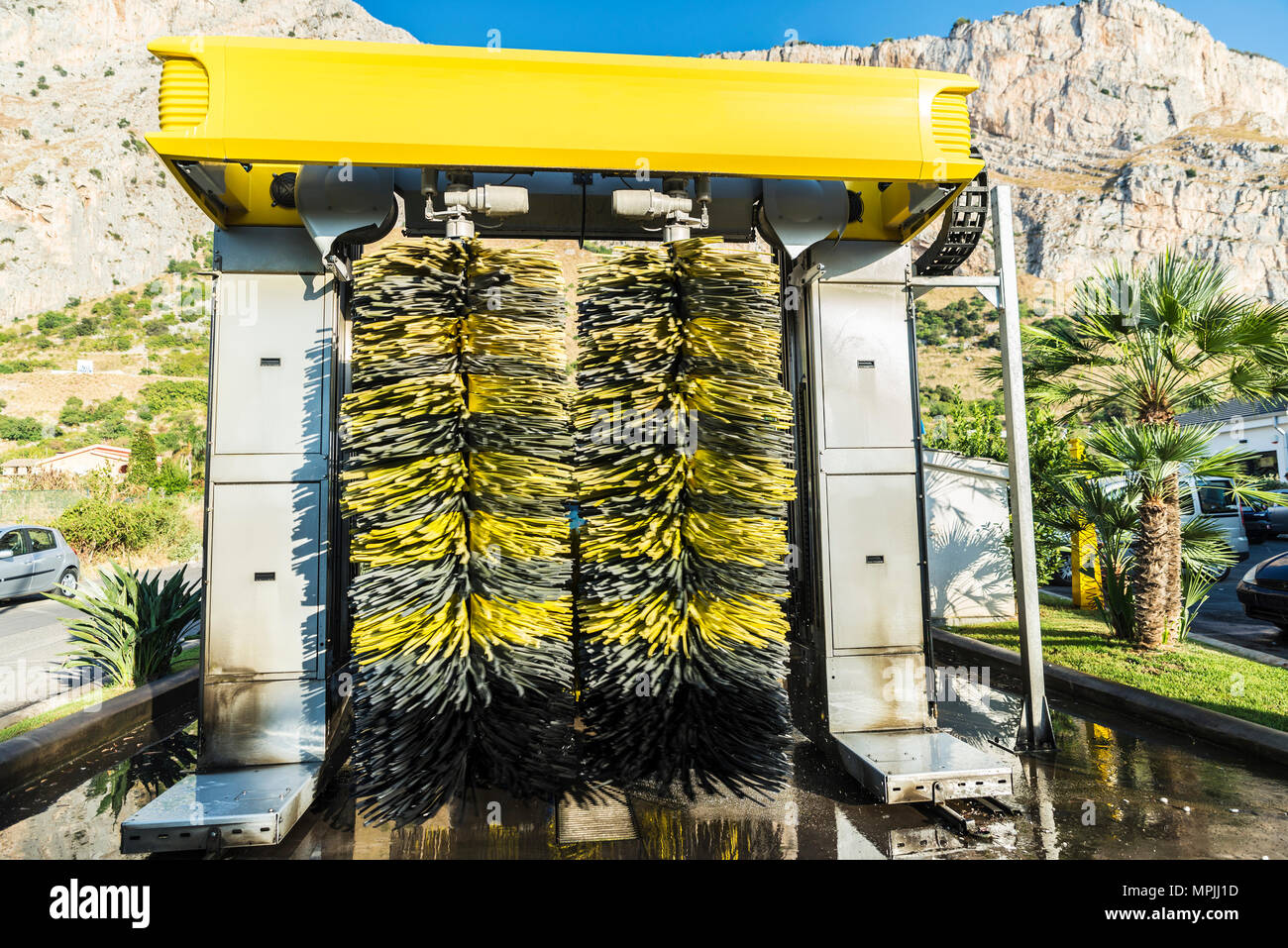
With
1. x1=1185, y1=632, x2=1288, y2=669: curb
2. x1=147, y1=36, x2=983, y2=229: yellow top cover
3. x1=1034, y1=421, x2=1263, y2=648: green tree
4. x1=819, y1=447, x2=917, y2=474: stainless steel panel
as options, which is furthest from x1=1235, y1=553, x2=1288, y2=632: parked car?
x1=147, y1=36, x2=983, y2=229: yellow top cover

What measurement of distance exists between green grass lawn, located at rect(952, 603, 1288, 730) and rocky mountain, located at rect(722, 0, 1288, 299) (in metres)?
87.2

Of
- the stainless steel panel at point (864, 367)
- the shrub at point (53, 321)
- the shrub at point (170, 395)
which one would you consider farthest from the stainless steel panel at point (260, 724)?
the shrub at point (53, 321)

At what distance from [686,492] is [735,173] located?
5.61 ft

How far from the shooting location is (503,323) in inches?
137

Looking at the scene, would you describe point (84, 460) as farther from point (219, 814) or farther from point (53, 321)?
point (219, 814)

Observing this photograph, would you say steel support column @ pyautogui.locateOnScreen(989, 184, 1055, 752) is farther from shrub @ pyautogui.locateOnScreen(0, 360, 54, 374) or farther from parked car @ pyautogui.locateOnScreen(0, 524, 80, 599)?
shrub @ pyautogui.locateOnScreen(0, 360, 54, 374)

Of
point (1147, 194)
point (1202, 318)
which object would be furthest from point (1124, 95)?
point (1202, 318)

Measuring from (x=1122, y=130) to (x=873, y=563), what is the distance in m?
134

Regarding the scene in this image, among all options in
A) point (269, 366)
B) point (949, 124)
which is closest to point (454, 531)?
point (269, 366)

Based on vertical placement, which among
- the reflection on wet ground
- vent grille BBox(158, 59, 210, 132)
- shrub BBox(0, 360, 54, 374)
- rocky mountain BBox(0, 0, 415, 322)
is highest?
rocky mountain BBox(0, 0, 415, 322)

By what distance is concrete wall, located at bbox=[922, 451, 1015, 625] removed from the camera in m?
9.19

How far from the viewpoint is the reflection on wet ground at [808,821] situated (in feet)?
10.8

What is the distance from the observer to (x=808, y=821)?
140 inches

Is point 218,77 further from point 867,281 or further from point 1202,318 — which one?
point 1202,318
